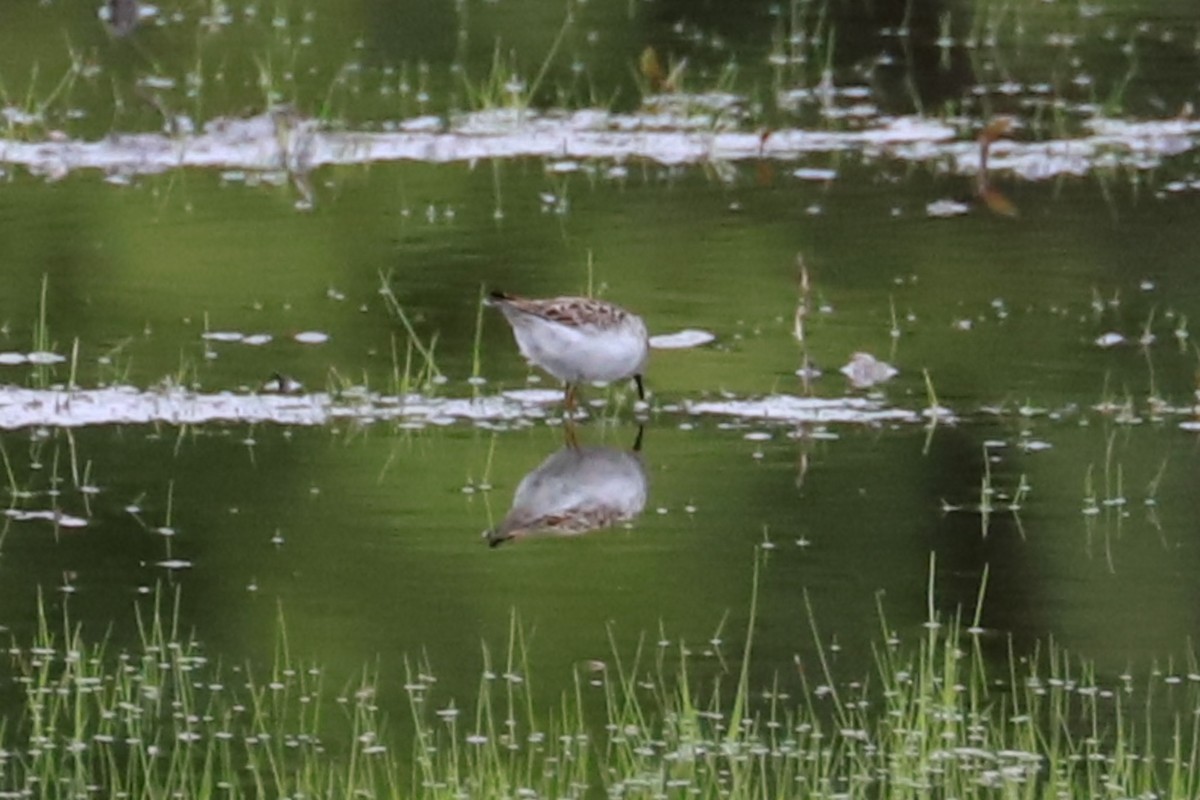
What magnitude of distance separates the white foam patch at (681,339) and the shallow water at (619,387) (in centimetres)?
9

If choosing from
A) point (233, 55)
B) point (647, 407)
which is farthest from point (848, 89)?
point (647, 407)

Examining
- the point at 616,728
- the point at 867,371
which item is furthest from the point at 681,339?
the point at 616,728

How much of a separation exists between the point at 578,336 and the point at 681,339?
5.35 ft

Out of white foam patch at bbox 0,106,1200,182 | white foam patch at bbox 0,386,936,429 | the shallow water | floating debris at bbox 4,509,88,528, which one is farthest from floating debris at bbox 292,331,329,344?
white foam patch at bbox 0,106,1200,182

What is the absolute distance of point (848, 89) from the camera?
16.2 meters

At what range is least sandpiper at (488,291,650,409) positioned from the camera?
9016 millimetres

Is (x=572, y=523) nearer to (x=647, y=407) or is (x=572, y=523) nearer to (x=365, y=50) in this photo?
(x=647, y=407)

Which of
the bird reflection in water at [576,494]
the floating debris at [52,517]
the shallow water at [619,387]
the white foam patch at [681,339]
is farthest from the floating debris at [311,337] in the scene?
the floating debris at [52,517]

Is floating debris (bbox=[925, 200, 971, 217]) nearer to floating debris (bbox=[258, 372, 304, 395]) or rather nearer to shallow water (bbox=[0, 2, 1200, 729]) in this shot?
shallow water (bbox=[0, 2, 1200, 729])

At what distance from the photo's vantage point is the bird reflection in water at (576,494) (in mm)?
8336

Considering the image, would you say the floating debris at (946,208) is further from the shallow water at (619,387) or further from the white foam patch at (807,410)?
the white foam patch at (807,410)

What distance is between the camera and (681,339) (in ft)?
34.8

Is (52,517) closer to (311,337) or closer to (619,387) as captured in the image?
(619,387)

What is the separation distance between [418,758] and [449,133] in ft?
29.3
